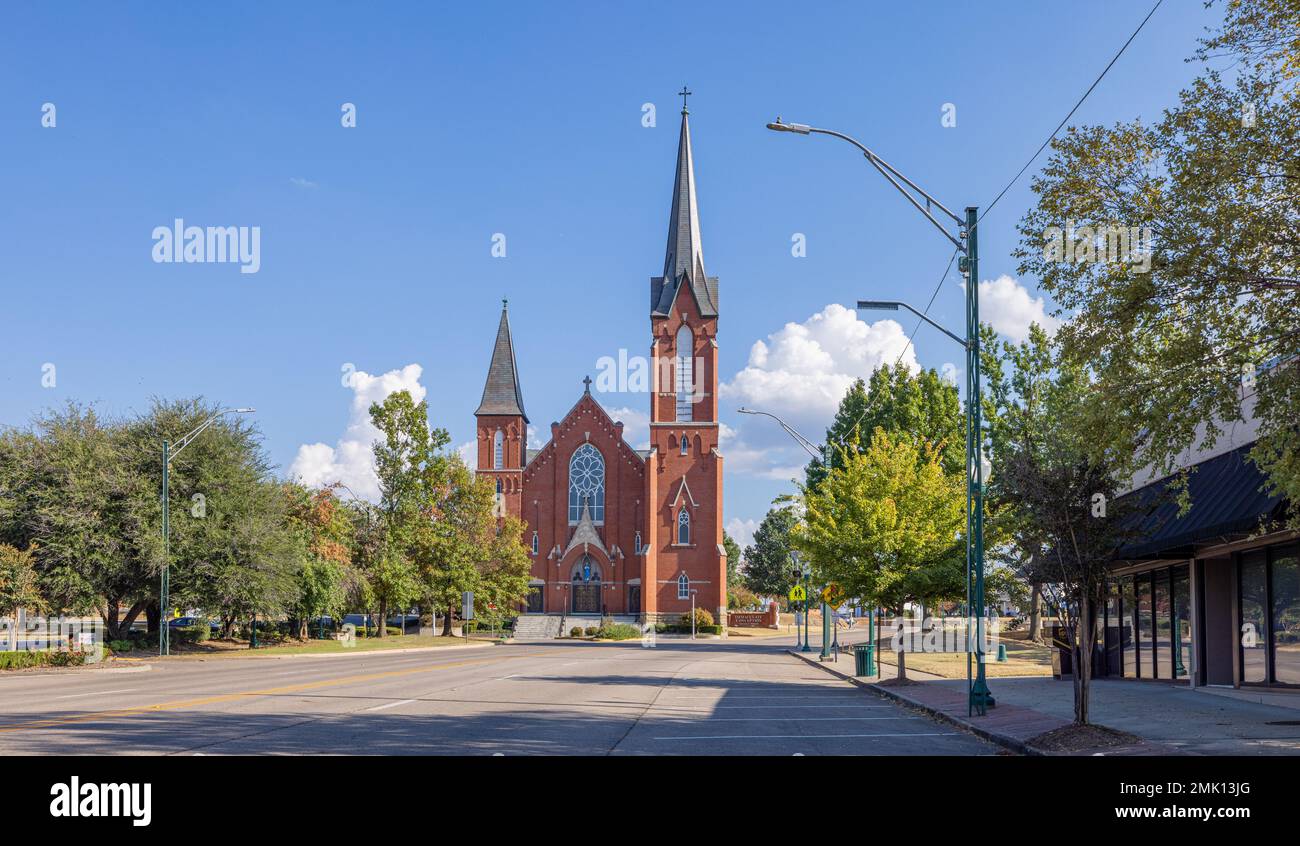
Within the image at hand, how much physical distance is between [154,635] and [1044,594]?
38.4 m

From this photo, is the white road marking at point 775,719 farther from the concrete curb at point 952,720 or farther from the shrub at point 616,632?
the shrub at point 616,632

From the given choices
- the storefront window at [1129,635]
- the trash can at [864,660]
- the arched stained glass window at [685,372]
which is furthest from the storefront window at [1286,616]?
the arched stained glass window at [685,372]

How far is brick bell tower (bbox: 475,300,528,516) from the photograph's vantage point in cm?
8500

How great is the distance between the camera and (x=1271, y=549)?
18.9 meters

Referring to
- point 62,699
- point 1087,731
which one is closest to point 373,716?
point 62,699

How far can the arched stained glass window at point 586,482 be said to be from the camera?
8162 cm

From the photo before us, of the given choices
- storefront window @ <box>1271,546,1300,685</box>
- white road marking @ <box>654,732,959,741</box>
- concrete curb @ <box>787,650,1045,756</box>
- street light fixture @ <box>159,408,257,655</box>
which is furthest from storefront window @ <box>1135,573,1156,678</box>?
street light fixture @ <box>159,408,257,655</box>

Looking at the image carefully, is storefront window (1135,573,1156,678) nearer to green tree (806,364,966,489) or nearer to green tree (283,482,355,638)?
green tree (806,364,966,489)

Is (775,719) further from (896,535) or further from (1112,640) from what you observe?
(1112,640)

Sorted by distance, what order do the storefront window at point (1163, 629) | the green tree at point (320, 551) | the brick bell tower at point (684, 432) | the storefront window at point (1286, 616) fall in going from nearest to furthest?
1. the storefront window at point (1286, 616)
2. the storefront window at point (1163, 629)
3. the green tree at point (320, 551)
4. the brick bell tower at point (684, 432)

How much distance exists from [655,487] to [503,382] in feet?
55.0

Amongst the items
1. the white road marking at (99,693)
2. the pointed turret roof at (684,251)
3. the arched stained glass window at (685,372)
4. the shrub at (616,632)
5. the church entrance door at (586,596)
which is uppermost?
the pointed turret roof at (684,251)

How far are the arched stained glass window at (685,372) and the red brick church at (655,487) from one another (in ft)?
0.24
